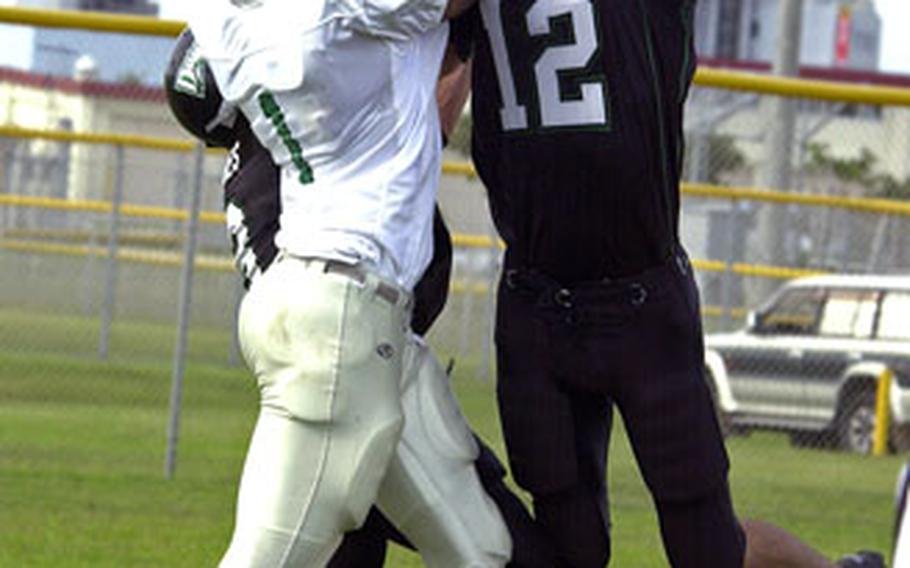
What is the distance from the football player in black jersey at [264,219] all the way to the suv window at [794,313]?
315 inches

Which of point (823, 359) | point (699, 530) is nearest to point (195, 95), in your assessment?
point (699, 530)

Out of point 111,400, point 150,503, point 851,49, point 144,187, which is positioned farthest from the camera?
point 851,49

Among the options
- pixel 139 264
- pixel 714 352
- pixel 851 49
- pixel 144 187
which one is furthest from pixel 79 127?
pixel 851 49

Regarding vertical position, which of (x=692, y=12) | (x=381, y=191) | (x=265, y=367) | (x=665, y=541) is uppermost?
(x=692, y=12)

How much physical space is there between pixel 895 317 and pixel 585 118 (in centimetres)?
833

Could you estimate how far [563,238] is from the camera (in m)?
5.33

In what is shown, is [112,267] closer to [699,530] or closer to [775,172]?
[775,172]

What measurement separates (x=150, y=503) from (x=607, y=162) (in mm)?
4755

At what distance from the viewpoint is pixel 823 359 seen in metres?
13.5

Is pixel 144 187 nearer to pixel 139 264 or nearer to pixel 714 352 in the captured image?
pixel 139 264

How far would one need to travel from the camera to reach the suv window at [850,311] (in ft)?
43.1

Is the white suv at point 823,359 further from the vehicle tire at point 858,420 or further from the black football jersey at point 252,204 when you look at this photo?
the black football jersey at point 252,204

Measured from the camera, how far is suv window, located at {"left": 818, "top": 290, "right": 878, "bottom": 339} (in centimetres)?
1315

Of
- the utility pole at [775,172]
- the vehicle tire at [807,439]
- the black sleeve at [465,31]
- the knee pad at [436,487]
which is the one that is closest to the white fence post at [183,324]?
the utility pole at [775,172]
